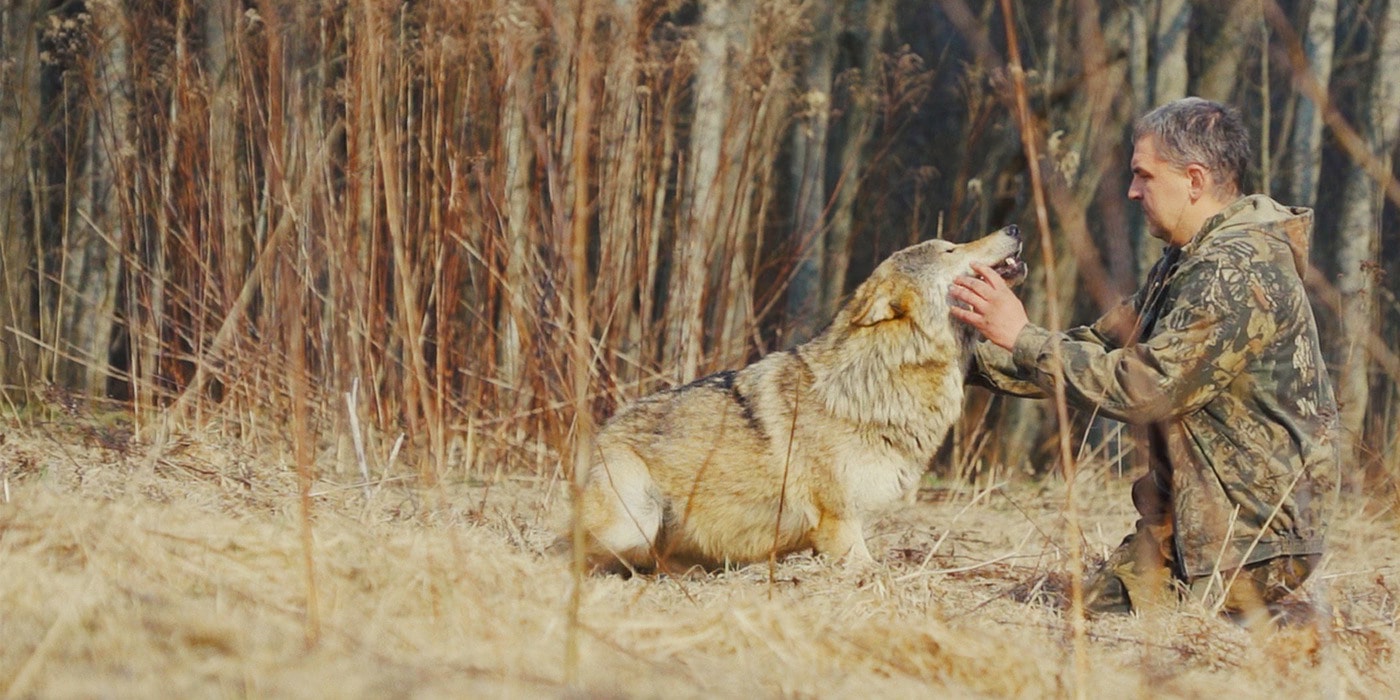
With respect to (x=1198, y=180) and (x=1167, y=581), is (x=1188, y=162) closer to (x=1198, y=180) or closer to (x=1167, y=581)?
(x=1198, y=180)

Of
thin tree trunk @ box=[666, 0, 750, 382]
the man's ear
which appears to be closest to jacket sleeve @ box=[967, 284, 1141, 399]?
the man's ear

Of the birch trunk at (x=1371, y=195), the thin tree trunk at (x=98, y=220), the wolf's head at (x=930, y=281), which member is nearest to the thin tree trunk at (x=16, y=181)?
the thin tree trunk at (x=98, y=220)

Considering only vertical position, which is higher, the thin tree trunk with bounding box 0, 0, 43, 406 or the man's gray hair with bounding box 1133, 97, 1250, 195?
the man's gray hair with bounding box 1133, 97, 1250, 195

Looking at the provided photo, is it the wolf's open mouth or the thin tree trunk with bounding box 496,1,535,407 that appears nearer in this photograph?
the wolf's open mouth

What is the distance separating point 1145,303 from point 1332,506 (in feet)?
2.80

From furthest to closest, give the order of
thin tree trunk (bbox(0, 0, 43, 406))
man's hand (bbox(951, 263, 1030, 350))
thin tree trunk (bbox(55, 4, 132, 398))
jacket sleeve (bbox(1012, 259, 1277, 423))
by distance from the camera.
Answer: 1. thin tree trunk (bbox(0, 0, 43, 406))
2. thin tree trunk (bbox(55, 4, 132, 398))
3. man's hand (bbox(951, 263, 1030, 350))
4. jacket sleeve (bbox(1012, 259, 1277, 423))

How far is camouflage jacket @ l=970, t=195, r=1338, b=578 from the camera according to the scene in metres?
4.08

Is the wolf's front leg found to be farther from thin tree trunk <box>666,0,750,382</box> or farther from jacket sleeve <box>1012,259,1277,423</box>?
thin tree trunk <box>666,0,750,382</box>

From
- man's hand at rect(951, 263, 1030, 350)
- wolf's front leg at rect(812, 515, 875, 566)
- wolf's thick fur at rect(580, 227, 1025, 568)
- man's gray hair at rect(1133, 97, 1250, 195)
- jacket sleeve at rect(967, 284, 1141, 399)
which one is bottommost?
wolf's front leg at rect(812, 515, 875, 566)

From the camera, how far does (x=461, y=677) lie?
2475mm

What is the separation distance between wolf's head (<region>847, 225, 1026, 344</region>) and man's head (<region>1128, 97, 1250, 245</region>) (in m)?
0.58

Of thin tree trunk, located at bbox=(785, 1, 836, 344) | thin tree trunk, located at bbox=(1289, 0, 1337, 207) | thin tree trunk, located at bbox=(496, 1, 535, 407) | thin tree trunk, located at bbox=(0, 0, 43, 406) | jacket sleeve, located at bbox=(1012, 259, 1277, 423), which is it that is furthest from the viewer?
thin tree trunk, located at bbox=(1289, 0, 1337, 207)

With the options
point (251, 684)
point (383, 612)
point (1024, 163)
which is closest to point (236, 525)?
point (383, 612)

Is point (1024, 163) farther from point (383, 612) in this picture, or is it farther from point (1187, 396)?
point (383, 612)
